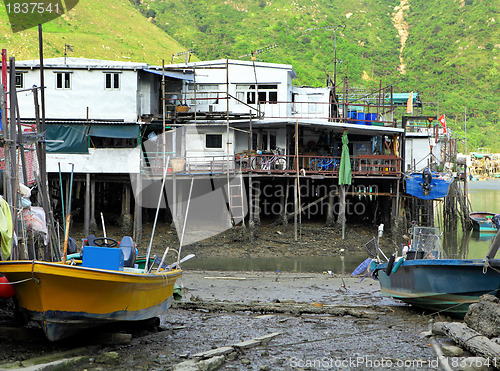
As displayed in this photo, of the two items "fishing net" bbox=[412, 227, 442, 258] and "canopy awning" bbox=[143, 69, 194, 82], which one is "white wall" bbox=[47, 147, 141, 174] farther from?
"fishing net" bbox=[412, 227, 442, 258]

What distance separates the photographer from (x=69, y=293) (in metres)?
10.6

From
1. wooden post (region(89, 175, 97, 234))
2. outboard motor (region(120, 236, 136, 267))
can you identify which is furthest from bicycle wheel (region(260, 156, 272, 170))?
outboard motor (region(120, 236, 136, 267))

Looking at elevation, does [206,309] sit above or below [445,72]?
below

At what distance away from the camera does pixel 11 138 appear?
12.7 metres

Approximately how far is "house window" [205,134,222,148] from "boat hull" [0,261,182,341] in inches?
739

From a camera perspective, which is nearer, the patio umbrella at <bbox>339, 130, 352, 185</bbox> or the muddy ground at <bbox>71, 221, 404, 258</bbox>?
the muddy ground at <bbox>71, 221, 404, 258</bbox>

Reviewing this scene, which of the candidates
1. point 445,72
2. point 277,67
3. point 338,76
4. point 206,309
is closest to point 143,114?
point 277,67

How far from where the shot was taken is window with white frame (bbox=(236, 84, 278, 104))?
3200 cm

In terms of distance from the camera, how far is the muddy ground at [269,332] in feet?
35.1

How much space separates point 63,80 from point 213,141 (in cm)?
770

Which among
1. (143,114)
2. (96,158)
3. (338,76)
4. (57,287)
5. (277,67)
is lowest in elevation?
(57,287)

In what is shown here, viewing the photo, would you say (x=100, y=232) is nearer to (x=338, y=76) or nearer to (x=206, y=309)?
(x=206, y=309)

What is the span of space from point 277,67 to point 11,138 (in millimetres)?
20997

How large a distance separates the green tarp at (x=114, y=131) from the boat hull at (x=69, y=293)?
1699cm
